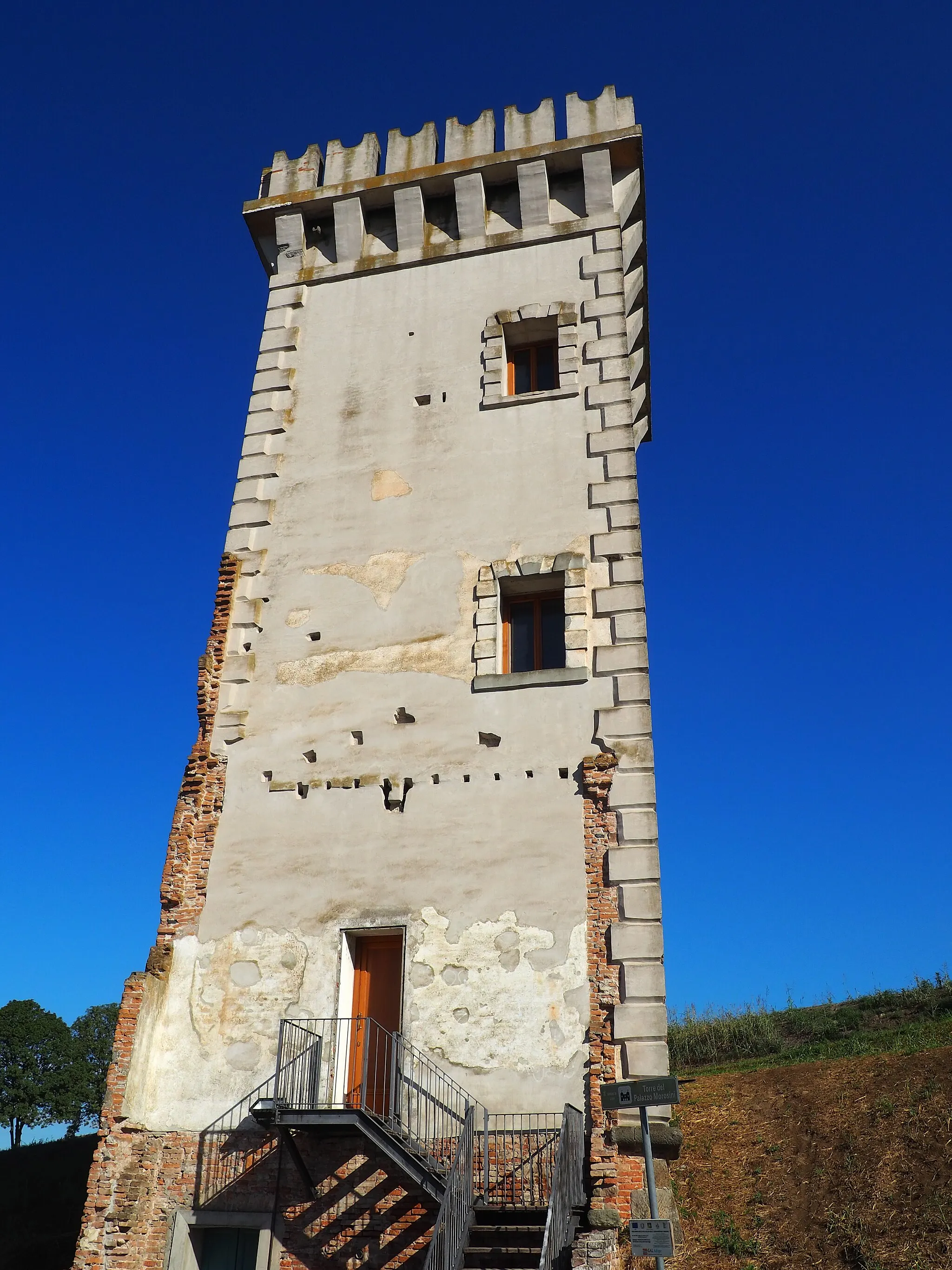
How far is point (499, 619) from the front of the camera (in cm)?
1345

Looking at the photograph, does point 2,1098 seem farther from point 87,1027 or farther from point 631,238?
point 631,238

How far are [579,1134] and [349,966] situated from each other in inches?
131

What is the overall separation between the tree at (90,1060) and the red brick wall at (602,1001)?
38.3 metres

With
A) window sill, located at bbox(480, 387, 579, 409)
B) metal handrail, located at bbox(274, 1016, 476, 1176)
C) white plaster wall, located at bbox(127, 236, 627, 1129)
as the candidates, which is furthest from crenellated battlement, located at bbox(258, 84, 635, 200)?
metal handrail, located at bbox(274, 1016, 476, 1176)

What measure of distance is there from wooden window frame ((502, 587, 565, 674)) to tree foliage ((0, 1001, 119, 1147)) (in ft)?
124

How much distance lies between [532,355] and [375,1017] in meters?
10.4

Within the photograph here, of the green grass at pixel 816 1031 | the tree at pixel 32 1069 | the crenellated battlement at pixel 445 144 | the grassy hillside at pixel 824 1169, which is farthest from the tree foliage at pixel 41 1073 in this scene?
the crenellated battlement at pixel 445 144

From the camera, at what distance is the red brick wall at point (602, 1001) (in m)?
9.78

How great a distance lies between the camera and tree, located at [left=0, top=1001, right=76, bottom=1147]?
43.7 metres

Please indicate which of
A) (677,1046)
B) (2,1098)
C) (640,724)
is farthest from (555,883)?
(2,1098)

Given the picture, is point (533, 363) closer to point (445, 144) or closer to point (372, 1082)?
point (445, 144)

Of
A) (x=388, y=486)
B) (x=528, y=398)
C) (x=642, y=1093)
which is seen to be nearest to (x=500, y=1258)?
(x=642, y=1093)

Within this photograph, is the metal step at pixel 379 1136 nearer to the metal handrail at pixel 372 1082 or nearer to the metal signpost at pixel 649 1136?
the metal handrail at pixel 372 1082

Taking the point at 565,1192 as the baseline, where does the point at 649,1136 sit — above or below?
above
